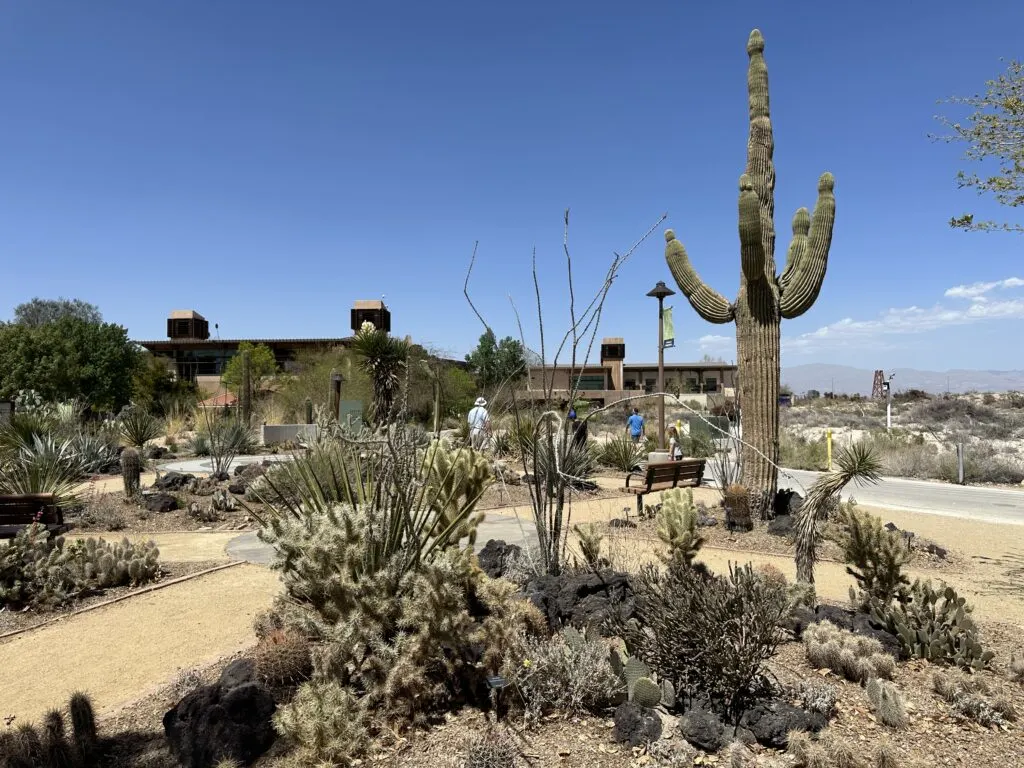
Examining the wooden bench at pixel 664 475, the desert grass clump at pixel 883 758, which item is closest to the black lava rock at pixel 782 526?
the wooden bench at pixel 664 475

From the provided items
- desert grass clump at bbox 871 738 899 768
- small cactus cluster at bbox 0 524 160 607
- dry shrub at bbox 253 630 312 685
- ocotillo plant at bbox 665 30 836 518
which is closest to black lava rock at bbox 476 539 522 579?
dry shrub at bbox 253 630 312 685

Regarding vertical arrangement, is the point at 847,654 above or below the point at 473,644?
below

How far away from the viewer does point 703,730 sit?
291cm

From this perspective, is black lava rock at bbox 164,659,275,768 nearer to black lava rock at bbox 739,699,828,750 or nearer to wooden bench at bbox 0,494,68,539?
black lava rock at bbox 739,699,828,750

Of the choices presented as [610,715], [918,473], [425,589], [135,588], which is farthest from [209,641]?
[918,473]

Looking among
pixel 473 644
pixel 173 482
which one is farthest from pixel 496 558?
pixel 173 482

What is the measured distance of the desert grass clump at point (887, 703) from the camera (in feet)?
10.2

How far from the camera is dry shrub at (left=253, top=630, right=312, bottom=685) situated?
11.0ft

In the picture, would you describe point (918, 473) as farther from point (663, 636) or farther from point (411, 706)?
point (411, 706)

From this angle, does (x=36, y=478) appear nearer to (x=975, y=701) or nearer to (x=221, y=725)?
(x=221, y=725)

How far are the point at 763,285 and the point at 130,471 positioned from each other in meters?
9.46

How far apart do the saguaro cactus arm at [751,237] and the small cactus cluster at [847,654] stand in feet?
18.9

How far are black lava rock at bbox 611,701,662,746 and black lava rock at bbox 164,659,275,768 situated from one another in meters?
1.59

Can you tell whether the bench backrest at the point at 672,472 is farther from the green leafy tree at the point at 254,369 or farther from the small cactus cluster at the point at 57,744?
the green leafy tree at the point at 254,369
